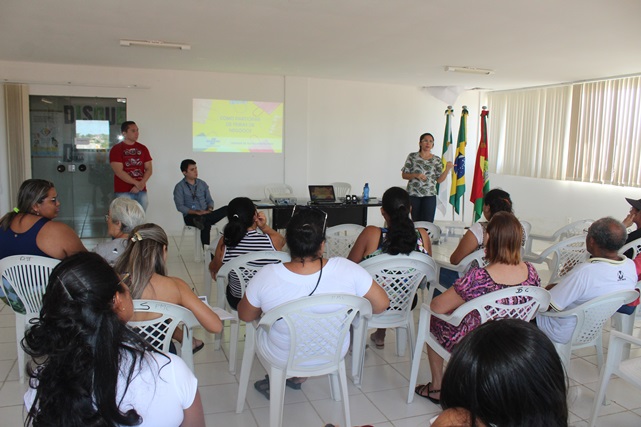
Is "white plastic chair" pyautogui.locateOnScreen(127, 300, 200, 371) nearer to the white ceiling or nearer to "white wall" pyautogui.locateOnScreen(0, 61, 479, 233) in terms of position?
the white ceiling

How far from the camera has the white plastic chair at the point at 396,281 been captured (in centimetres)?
306

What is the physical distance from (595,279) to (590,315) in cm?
19

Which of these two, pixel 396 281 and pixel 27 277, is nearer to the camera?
pixel 27 277

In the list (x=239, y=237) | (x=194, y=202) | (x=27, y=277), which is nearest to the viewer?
(x=27, y=277)

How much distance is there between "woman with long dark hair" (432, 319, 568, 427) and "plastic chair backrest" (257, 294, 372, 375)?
1288 mm

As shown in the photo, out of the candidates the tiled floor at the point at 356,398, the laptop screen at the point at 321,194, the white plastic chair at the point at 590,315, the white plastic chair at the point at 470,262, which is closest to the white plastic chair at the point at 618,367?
the white plastic chair at the point at 590,315

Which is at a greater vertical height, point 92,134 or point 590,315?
point 92,134

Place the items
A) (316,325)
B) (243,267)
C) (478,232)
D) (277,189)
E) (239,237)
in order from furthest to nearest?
(277,189)
(478,232)
(239,237)
(243,267)
(316,325)

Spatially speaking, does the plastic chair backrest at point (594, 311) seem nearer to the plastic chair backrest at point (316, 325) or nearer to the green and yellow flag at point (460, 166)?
the plastic chair backrest at point (316, 325)

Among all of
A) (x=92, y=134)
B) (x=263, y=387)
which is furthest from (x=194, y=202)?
(x=263, y=387)

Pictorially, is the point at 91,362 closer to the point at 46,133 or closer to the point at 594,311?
the point at 594,311

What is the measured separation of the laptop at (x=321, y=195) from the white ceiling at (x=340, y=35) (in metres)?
1.69

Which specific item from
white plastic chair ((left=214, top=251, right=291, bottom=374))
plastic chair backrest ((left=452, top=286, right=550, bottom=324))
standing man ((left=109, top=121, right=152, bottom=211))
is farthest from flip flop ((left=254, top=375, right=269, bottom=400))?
standing man ((left=109, top=121, right=152, bottom=211))

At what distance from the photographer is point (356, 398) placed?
2.97m
